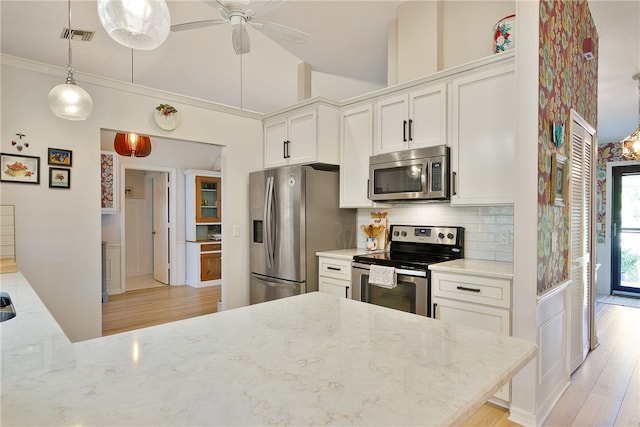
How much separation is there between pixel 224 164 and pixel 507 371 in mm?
3530

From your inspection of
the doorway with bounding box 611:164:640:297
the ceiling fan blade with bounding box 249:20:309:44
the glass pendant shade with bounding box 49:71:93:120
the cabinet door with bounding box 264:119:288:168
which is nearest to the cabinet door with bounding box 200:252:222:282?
the cabinet door with bounding box 264:119:288:168

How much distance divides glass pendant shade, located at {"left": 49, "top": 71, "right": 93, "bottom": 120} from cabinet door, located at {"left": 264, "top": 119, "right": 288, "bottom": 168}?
6.51 ft

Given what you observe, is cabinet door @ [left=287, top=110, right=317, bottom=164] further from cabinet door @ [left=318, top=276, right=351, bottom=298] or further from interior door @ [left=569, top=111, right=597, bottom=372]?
interior door @ [left=569, top=111, right=597, bottom=372]

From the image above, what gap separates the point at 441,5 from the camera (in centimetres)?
301

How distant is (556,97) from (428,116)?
84cm

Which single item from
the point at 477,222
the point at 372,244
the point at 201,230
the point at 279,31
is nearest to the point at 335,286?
the point at 372,244

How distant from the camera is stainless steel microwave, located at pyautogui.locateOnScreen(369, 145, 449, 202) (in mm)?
2686

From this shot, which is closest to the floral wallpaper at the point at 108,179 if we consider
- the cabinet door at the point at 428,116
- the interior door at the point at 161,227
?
the interior door at the point at 161,227

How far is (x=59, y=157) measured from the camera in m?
2.95

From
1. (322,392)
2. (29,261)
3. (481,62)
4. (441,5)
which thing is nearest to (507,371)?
(322,392)

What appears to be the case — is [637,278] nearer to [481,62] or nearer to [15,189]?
[481,62]

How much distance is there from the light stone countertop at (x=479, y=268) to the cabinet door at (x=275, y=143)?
2038mm

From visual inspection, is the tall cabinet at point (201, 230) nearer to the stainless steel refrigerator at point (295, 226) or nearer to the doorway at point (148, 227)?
the doorway at point (148, 227)

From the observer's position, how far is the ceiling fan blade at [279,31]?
7.38 ft
